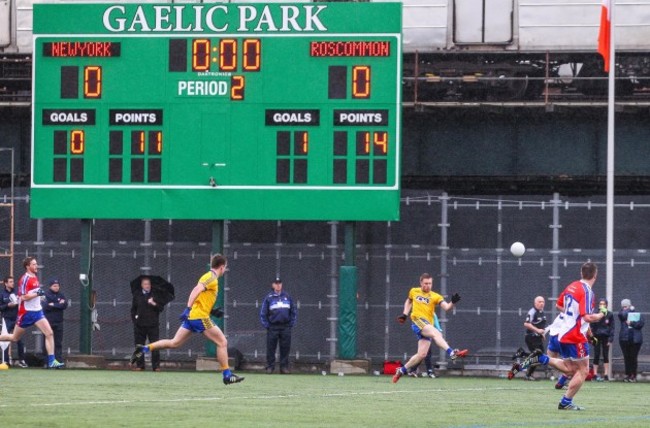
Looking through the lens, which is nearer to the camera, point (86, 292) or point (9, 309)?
point (9, 309)

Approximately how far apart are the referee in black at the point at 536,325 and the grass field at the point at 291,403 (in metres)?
3.35

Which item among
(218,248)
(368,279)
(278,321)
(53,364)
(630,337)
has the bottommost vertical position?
(53,364)

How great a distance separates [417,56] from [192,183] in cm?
642

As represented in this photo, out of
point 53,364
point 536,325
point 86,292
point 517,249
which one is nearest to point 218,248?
point 86,292

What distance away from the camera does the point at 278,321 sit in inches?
1148

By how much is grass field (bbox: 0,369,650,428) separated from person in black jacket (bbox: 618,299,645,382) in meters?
3.22

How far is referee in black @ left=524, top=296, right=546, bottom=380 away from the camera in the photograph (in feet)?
93.9

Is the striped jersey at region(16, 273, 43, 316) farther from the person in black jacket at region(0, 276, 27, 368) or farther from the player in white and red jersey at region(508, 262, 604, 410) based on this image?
the player in white and red jersey at region(508, 262, 604, 410)

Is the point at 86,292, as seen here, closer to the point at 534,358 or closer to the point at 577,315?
the point at 534,358

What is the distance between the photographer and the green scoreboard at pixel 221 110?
1097 inches

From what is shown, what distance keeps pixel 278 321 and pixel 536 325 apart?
4782 millimetres

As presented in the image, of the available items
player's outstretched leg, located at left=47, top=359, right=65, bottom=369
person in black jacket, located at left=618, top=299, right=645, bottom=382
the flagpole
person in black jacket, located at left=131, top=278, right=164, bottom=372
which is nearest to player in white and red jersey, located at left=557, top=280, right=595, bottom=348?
the flagpole

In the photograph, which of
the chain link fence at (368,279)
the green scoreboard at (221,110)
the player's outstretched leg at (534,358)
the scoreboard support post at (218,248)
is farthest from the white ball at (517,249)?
the player's outstretched leg at (534,358)

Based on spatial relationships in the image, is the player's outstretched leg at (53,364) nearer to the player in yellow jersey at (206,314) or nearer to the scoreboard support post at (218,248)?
the scoreboard support post at (218,248)
